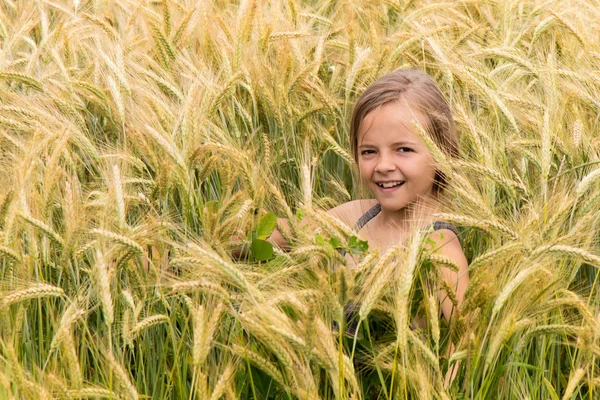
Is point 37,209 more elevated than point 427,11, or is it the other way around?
point 427,11

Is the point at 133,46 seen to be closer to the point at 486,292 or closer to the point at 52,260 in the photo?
the point at 52,260

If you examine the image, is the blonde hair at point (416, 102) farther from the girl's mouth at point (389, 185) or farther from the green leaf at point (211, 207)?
the green leaf at point (211, 207)

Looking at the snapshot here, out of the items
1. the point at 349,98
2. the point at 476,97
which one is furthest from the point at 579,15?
the point at 349,98

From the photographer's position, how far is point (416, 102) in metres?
2.64

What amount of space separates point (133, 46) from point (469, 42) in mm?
1312

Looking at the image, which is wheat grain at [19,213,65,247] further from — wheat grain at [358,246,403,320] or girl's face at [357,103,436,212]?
girl's face at [357,103,436,212]

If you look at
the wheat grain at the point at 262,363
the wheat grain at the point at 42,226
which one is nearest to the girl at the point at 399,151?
the wheat grain at the point at 262,363

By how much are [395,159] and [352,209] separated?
329 mm

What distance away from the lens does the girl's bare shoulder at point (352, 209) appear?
2801 mm

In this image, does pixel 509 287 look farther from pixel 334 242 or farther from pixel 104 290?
pixel 104 290

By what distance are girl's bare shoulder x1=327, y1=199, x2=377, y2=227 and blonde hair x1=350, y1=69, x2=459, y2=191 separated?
150 mm

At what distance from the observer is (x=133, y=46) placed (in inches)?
132

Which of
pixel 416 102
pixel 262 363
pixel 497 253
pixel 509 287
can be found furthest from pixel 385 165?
pixel 262 363

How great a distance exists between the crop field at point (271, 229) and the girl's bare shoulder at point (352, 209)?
0.07 metres
